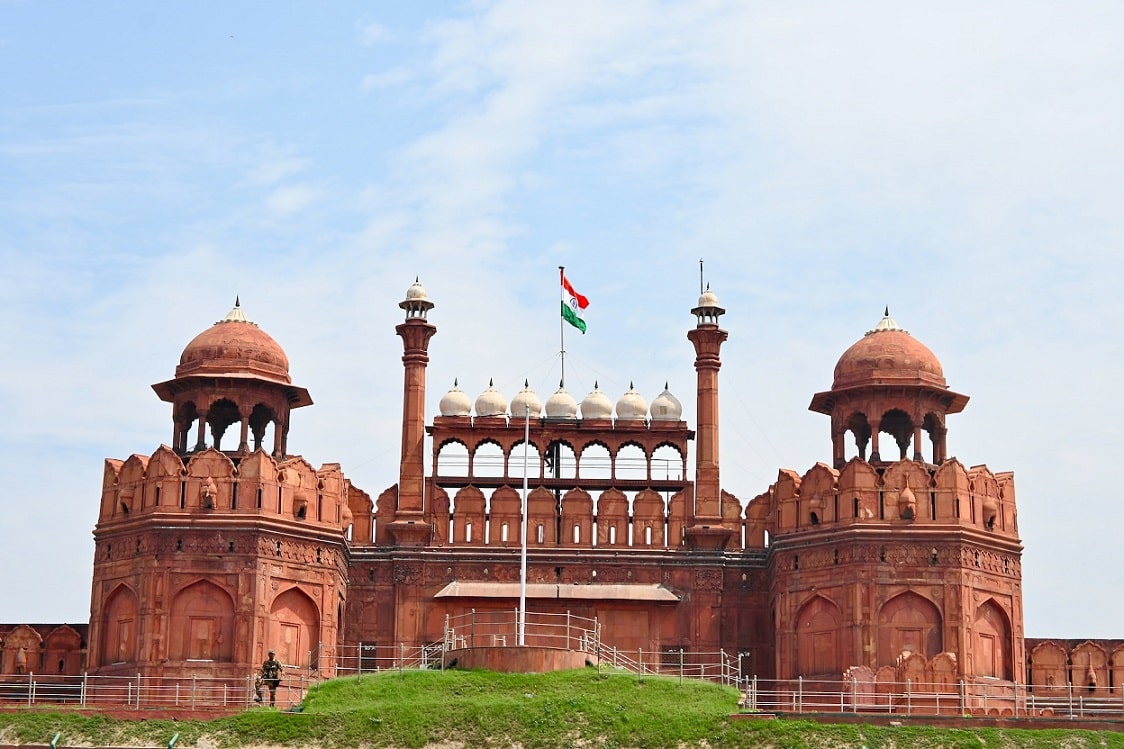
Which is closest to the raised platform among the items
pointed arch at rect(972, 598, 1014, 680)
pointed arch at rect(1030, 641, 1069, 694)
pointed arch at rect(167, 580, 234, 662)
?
pointed arch at rect(167, 580, 234, 662)

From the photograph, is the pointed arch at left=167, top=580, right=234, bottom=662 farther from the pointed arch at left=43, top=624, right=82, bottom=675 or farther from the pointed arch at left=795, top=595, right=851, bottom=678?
the pointed arch at left=795, top=595, right=851, bottom=678

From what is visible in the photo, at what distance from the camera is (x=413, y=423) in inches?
2340

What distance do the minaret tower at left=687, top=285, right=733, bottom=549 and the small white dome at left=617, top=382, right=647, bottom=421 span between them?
6.45 feet

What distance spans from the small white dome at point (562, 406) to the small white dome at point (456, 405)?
2488mm

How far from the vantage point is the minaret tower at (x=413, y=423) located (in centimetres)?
5828

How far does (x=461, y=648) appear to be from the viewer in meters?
51.8

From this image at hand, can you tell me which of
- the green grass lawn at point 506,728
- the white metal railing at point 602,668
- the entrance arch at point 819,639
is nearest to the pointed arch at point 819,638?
the entrance arch at point 819,639

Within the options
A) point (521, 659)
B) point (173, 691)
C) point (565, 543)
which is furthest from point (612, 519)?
point (173, 691)

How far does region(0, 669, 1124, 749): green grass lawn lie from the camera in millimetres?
45406

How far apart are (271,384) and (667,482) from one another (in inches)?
489

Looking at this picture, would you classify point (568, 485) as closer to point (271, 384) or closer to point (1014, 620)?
point (271, 384)

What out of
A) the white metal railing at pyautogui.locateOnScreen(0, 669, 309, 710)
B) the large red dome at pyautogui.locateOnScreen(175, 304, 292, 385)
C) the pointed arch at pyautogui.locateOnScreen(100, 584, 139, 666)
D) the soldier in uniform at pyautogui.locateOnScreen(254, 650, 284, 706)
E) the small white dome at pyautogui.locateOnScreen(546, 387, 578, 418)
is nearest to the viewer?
the soldier in uniform at pyautogui.locateOnScreen(254, 650, 284, 706)

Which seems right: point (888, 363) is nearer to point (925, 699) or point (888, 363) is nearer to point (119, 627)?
point (925, 699)

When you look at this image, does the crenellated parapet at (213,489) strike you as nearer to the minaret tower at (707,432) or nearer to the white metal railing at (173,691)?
the white metal railing at (173,691)
